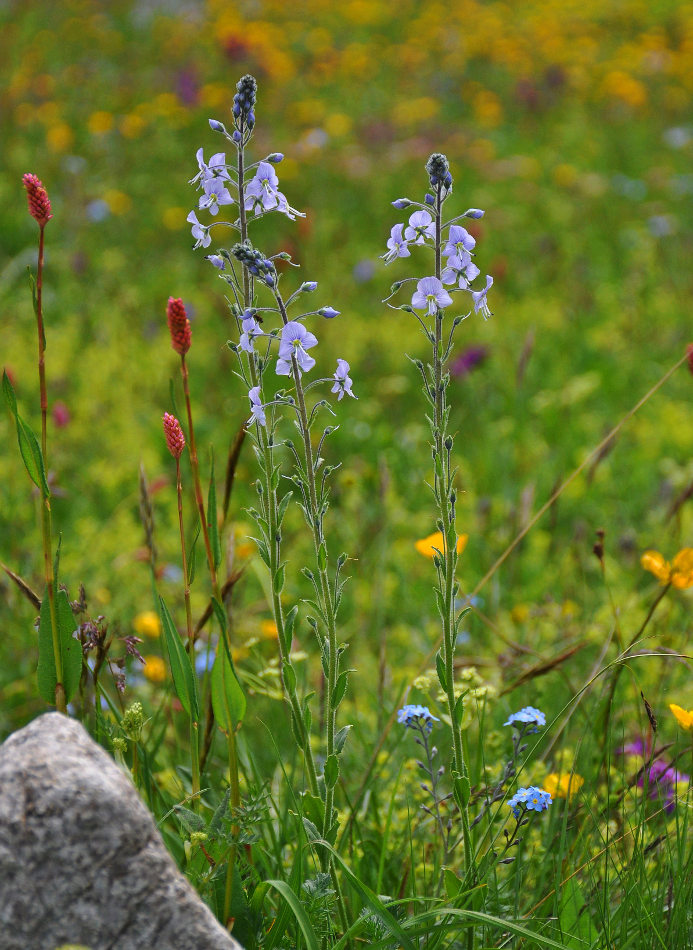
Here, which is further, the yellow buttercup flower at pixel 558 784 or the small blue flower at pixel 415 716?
the yellow buttercup flower at pixel 558 784

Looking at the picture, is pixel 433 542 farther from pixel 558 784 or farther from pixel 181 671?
pixel 181 671

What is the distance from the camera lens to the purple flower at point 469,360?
4504mm

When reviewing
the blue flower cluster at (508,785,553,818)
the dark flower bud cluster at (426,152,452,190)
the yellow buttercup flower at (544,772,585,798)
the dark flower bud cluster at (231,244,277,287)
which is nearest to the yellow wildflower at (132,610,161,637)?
the yellow buttercup flower at (544,772,585,798)

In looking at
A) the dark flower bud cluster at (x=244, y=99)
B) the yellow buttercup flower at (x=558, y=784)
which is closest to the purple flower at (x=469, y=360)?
the yellow buttercup flower at (x=558, y=784)

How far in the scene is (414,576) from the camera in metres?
3.47

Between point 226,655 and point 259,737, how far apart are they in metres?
1.06

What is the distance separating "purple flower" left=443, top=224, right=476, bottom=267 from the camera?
1.41m

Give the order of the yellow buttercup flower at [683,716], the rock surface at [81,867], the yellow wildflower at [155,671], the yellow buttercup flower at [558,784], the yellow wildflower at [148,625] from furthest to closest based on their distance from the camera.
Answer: the yellow wildflower at [148,625]
the yellow wildflower at [155,671]
the yellow buttercup flower at [558,784]
the yellow buttercup flower at [683,716]
the rock surface at [81,867]

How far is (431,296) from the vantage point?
1.39 meters

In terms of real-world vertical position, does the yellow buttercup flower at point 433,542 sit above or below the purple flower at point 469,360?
below

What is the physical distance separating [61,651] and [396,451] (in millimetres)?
2541

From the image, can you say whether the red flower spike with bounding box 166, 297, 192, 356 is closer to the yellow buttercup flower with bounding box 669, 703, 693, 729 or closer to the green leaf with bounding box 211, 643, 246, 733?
the green leaf with bounding box 211, 643, 246, 733

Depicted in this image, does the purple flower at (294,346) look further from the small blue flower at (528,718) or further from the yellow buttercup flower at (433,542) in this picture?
the small blue flower at (528,718)

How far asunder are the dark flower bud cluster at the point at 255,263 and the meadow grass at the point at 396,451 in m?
0.30
